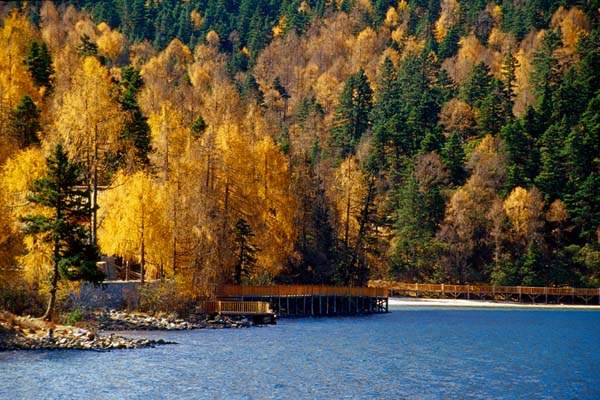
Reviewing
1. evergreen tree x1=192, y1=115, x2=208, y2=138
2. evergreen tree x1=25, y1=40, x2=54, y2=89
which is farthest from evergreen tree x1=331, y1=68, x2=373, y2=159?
evergreen tree x1=25, y1=40, x2=54, y2=89

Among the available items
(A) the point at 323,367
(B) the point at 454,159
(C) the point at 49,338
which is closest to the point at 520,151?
(B) the point at 454,159

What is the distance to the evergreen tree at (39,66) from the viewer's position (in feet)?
277

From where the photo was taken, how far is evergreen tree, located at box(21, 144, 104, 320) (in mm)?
49125

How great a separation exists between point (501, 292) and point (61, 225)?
200 feet

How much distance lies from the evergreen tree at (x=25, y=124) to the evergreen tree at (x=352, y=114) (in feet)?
200

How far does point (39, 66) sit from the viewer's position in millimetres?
84688

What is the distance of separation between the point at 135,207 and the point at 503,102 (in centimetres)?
7839

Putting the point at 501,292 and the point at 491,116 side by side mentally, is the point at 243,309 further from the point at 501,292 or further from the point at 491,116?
the point at 491,116

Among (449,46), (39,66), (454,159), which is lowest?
(454,159)

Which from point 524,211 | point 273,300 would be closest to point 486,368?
point 273,300

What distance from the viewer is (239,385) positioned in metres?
39.0

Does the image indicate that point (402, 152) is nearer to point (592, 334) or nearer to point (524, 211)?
point (524, 211)

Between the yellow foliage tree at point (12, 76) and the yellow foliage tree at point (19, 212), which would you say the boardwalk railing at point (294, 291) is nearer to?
the yellow foliage tree at point (19, 212)

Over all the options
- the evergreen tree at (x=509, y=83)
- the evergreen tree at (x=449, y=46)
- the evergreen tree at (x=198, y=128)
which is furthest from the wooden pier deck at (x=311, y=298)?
the evergreen tree at (x=449, y=46)
